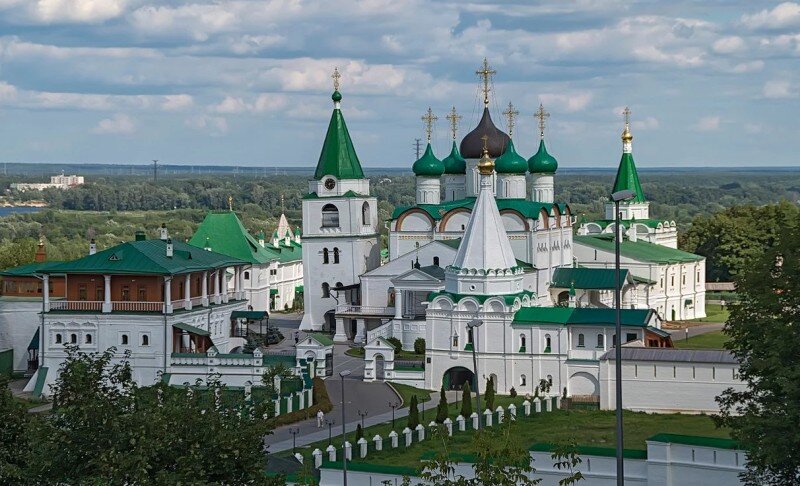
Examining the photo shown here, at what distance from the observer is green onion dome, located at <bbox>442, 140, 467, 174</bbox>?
165 feet

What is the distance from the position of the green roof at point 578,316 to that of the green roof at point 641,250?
1536 centimetres

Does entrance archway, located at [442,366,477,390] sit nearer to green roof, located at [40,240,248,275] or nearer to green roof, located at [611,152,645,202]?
green roof, located at [40,240,248,275]

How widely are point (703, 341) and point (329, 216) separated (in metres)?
12.4

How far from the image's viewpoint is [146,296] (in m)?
36.7

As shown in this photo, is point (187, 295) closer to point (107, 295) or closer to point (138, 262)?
point (138, 262)

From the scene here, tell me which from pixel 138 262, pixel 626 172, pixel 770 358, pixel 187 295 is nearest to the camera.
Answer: pixel 770 358

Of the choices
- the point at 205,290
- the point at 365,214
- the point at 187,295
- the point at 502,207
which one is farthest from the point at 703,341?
the point at 187,295

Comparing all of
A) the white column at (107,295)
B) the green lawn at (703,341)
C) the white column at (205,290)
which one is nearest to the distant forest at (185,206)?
the green lawn at (703,341)

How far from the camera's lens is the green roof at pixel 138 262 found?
36438mm

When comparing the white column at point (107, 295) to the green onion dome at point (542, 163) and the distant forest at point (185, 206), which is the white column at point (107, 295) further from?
the distant forest at point (185, 206)

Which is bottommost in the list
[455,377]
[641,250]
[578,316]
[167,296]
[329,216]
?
[455,377]

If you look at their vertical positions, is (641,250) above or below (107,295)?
above

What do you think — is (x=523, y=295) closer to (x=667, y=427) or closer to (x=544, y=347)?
(x=544, y=347)

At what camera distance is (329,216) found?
48688 mm
